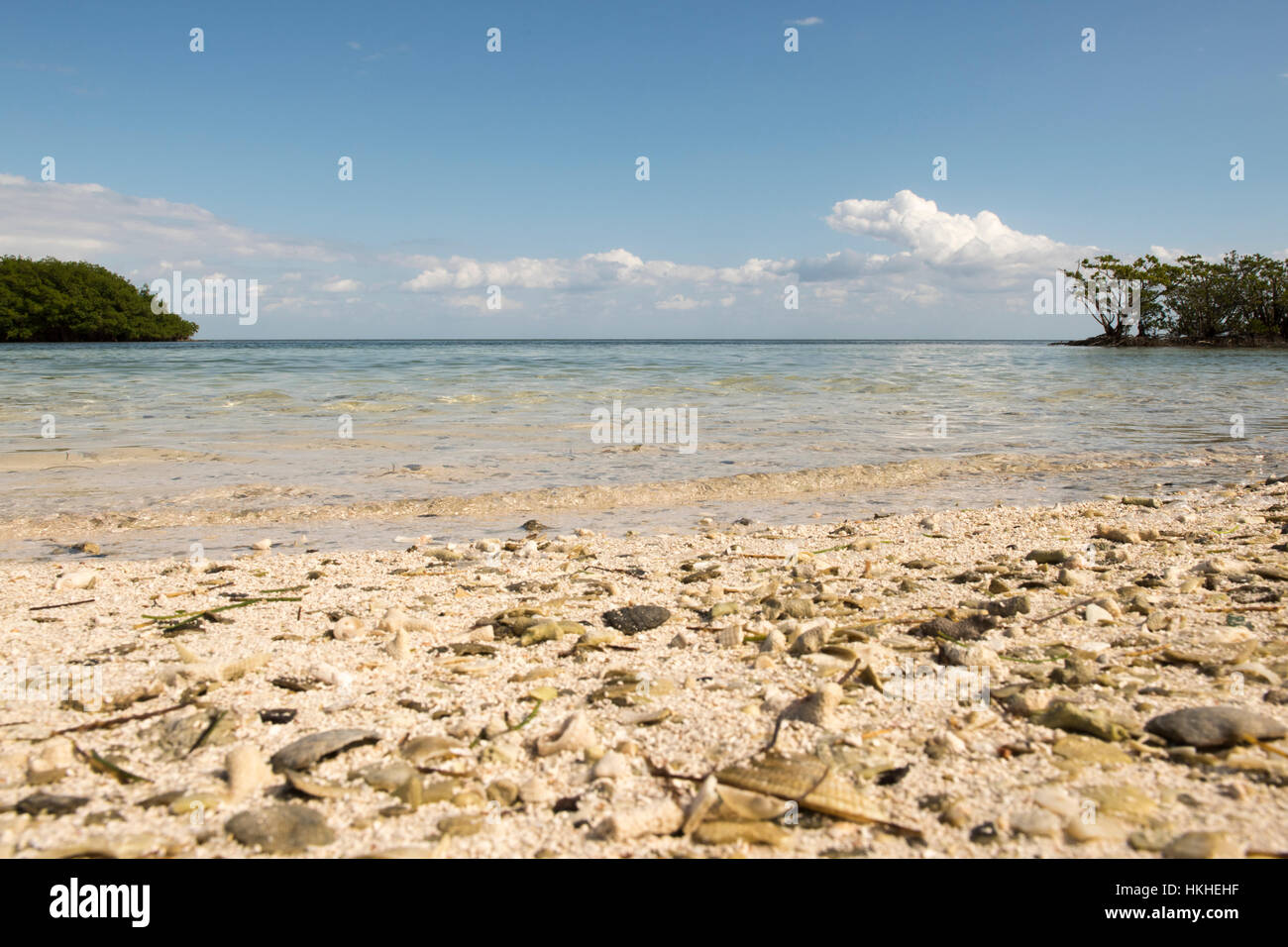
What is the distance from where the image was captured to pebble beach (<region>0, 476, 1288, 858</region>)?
5.77 ft

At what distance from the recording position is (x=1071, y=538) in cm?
473

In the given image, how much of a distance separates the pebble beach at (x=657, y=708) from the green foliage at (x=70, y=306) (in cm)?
8111

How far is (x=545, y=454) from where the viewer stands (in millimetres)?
8883

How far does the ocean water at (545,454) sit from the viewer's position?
624 centimetres

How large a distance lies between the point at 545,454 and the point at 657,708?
21.8 feet

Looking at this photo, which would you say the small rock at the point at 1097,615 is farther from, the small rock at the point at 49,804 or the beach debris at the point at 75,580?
the beach debris at the point at 75,580

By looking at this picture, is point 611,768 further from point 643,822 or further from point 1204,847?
point 1204,847

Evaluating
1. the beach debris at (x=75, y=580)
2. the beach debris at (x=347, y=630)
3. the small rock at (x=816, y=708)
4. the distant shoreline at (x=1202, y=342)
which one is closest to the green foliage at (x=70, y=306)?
the beach debris at (x=75, y=580)

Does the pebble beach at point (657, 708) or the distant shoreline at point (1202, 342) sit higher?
the distant shoreline at point (1202, 342)

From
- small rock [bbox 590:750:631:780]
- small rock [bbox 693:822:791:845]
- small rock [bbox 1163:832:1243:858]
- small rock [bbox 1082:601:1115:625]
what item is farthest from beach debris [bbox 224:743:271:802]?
small rock [bbox 1082:601:1115:625]

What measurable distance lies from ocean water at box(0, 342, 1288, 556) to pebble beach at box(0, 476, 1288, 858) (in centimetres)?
192

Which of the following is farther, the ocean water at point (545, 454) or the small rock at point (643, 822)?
the ocean water at point (545, 454)

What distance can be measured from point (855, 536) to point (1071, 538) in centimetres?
133
